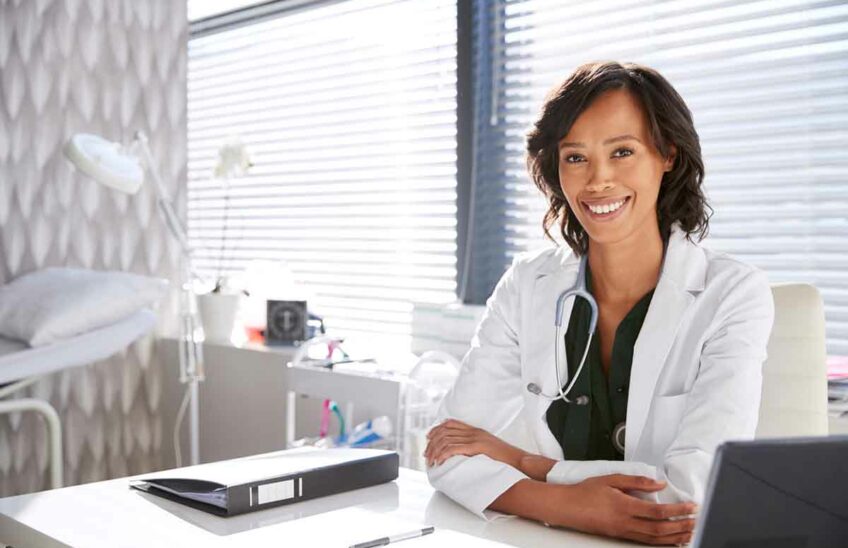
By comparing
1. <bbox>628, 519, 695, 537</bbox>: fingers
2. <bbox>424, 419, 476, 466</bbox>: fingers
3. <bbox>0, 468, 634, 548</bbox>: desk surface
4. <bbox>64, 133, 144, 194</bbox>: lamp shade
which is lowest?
<bbox>0, 468, 634, 548</bbox>: desk surface

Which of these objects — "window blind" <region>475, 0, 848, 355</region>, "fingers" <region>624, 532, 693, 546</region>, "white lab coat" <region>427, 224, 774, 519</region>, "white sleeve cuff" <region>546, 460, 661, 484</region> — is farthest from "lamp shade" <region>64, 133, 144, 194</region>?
"fingers" <region>624, 532, 693, 546</region>

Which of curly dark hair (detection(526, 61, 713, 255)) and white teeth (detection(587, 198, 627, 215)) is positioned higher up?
curly dark hair (detection(526, 61, 713, 255))

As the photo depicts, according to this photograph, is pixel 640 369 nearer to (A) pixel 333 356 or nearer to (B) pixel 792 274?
(B) pixel 792 274

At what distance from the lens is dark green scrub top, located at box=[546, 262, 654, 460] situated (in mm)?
1592

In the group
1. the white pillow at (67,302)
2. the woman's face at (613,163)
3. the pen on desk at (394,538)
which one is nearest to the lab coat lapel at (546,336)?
the woman's face at (613,163)

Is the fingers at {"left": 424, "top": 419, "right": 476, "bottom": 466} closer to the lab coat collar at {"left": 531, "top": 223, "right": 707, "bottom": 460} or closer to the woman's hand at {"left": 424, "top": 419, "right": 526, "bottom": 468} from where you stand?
the woman's hand at {"left": 424, "top": 419, "right": 526, "bottom": 468}

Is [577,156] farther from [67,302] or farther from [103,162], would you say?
[67,302]

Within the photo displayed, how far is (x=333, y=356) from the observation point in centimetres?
286

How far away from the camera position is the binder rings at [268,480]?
4.16 feet

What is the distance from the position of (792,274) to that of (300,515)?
1576 mm

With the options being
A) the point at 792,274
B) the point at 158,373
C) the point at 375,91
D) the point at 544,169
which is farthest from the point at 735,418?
the point at 158,373

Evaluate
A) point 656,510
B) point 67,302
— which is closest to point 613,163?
point 656,510

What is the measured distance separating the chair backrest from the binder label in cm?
72

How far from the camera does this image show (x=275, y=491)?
4.25 feet
